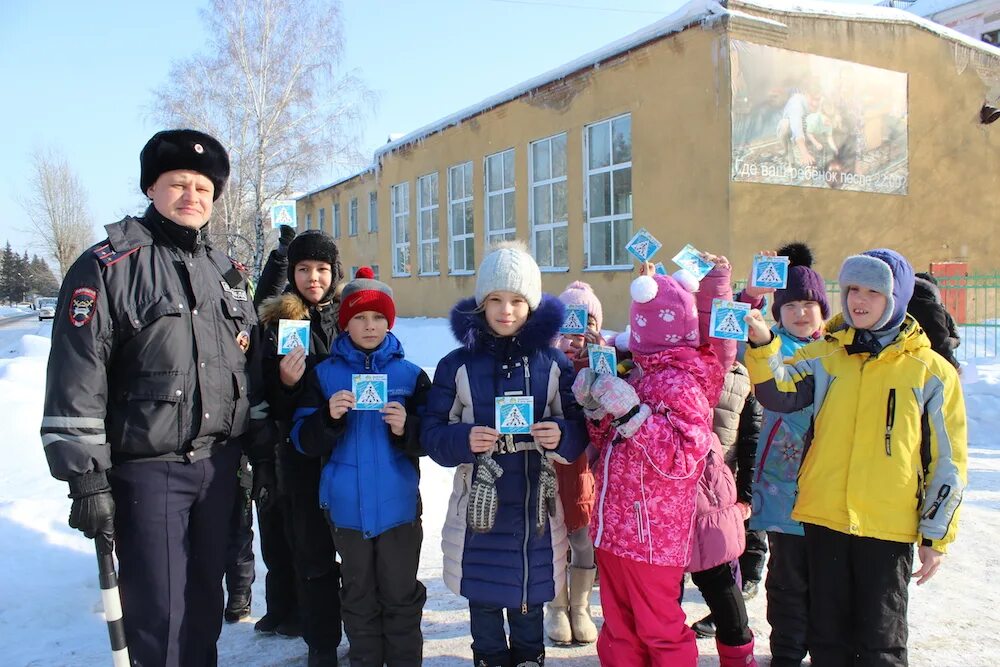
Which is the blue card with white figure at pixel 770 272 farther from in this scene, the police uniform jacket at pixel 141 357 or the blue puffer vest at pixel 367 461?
the police uniform jacket at pixel 141 357

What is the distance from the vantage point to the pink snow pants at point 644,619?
8.10 feet

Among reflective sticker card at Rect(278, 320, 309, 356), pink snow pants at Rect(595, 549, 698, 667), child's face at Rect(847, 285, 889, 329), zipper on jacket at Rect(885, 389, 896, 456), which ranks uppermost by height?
child's face at Rect(847, 285, 889, 329)

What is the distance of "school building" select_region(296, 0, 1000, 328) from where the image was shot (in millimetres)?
10477

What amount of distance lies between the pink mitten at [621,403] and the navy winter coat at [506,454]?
24 centimetres

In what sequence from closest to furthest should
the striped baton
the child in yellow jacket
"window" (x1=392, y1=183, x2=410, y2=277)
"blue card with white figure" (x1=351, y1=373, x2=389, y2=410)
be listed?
the striped baton < the child in yellow jacket < "blue card with white figure" (x1=351, y1=373, x2=389, y2=410) < "window" (x1=392, y1=183, x2=410, y2=277)

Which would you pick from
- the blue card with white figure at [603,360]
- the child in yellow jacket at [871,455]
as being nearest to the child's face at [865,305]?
the child in yellow jacket at [871,455]

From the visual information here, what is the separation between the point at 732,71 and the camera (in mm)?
10141

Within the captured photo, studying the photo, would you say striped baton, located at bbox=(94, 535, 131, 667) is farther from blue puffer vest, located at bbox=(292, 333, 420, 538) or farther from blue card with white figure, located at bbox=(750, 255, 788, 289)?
blue card with white figure, located at bbox=(750, 255, 788, 289)

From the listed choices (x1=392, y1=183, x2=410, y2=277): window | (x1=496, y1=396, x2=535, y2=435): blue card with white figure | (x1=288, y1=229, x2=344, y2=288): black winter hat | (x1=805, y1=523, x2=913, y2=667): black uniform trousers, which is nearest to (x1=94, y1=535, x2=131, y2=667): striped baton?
(x1=496, y1=396, x2=535, y2=435): blue card with white figure

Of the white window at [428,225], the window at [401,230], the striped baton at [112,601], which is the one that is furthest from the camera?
the window at [401,230]

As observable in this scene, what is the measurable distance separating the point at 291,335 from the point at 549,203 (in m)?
12.3

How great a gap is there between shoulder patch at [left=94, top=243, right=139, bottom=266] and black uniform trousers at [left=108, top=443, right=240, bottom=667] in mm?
709

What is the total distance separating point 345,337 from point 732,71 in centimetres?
947

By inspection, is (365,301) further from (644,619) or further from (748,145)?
(748,145)
